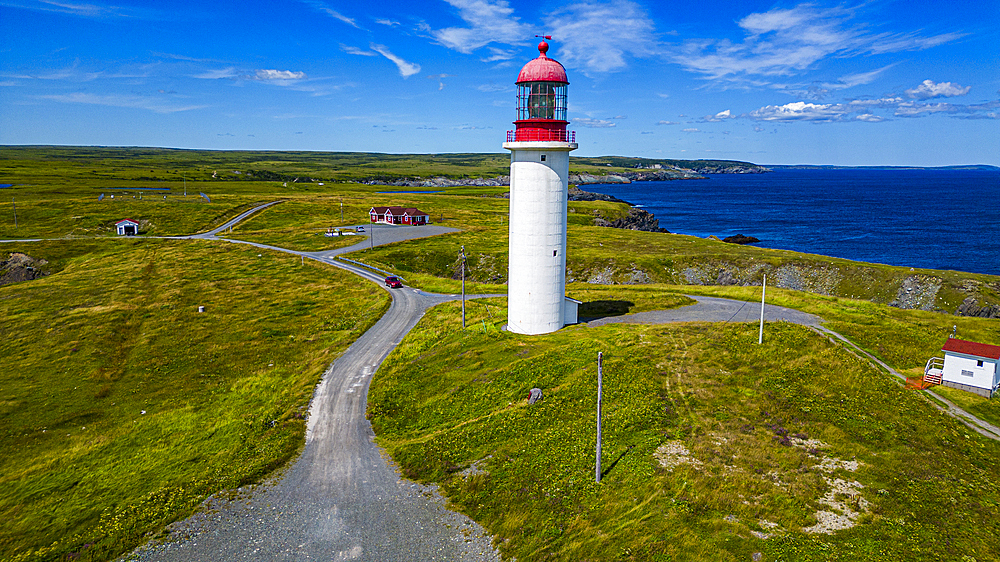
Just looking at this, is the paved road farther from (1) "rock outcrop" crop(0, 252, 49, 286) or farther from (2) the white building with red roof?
(1) "rock outcrop" crop(0, 252, 49, 286)

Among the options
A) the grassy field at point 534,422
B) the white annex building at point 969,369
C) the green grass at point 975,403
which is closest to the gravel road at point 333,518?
the grassy field at point 534,422

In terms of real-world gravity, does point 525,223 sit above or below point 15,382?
above

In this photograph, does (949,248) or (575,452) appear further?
(949,248)

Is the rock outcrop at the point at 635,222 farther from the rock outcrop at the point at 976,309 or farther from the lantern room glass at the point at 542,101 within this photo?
Answer: the lantern room glass at the point at 542,101

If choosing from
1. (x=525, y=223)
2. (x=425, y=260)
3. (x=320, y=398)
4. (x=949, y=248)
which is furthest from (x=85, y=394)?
(x=949, y=248)

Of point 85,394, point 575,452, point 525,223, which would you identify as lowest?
point 85,394

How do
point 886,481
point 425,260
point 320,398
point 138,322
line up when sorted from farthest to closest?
1. point 425,260
2. point 138,322
3. point 320,398
4. point 886,481

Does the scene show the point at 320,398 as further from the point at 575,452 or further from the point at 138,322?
the point at 138,322
